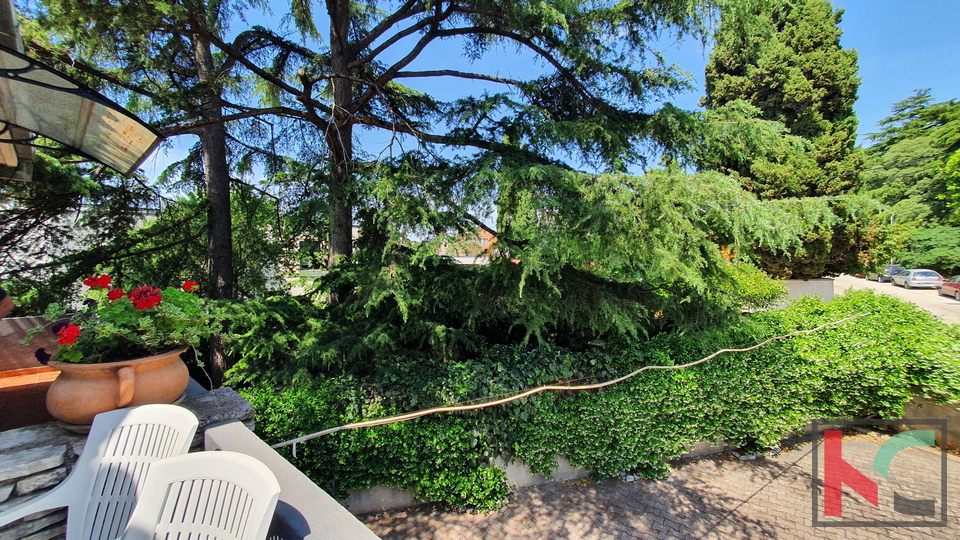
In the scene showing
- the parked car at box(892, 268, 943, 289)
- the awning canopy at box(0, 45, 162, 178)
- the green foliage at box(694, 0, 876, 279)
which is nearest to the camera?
the awning canopy at box(0, 45, 162, 178)

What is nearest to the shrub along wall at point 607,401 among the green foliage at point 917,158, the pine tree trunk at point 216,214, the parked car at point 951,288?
the pine tree trunk at point 216,214

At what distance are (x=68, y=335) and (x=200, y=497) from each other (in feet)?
3.77

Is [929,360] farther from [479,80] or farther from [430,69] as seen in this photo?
[430,69]

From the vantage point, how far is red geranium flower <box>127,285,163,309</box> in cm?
186

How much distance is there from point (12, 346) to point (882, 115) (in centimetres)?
3890

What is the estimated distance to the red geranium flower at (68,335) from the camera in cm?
169

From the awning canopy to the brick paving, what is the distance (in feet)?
11.9

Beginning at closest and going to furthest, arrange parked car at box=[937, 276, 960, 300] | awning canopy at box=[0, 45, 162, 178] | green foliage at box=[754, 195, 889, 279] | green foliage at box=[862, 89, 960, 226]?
awning canopy at box=[0, 45, 162, 178] → green foliage at box=[754, 195, 889, 279] → parked car at box=[937, 276, 960, 300] → green foliage at box=[862, 89, 960, 226]

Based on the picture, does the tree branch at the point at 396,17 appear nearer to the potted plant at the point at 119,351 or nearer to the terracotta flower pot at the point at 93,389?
the potted plant at the point at 119,351

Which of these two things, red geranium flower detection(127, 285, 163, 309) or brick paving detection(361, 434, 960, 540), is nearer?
red geranium flower detection(127, 285, 163, 309)

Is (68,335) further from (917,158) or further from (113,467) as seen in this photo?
(917,158)

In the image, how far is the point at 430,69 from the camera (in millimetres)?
5207

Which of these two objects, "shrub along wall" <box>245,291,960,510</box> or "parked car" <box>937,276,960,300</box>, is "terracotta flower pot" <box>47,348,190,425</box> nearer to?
"shrub along wall" <box>245,291,960,510</box>

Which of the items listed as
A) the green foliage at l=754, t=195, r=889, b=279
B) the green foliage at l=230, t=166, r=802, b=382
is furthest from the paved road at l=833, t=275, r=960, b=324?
the green foliage at l=230, t=166, r=802, b=382
